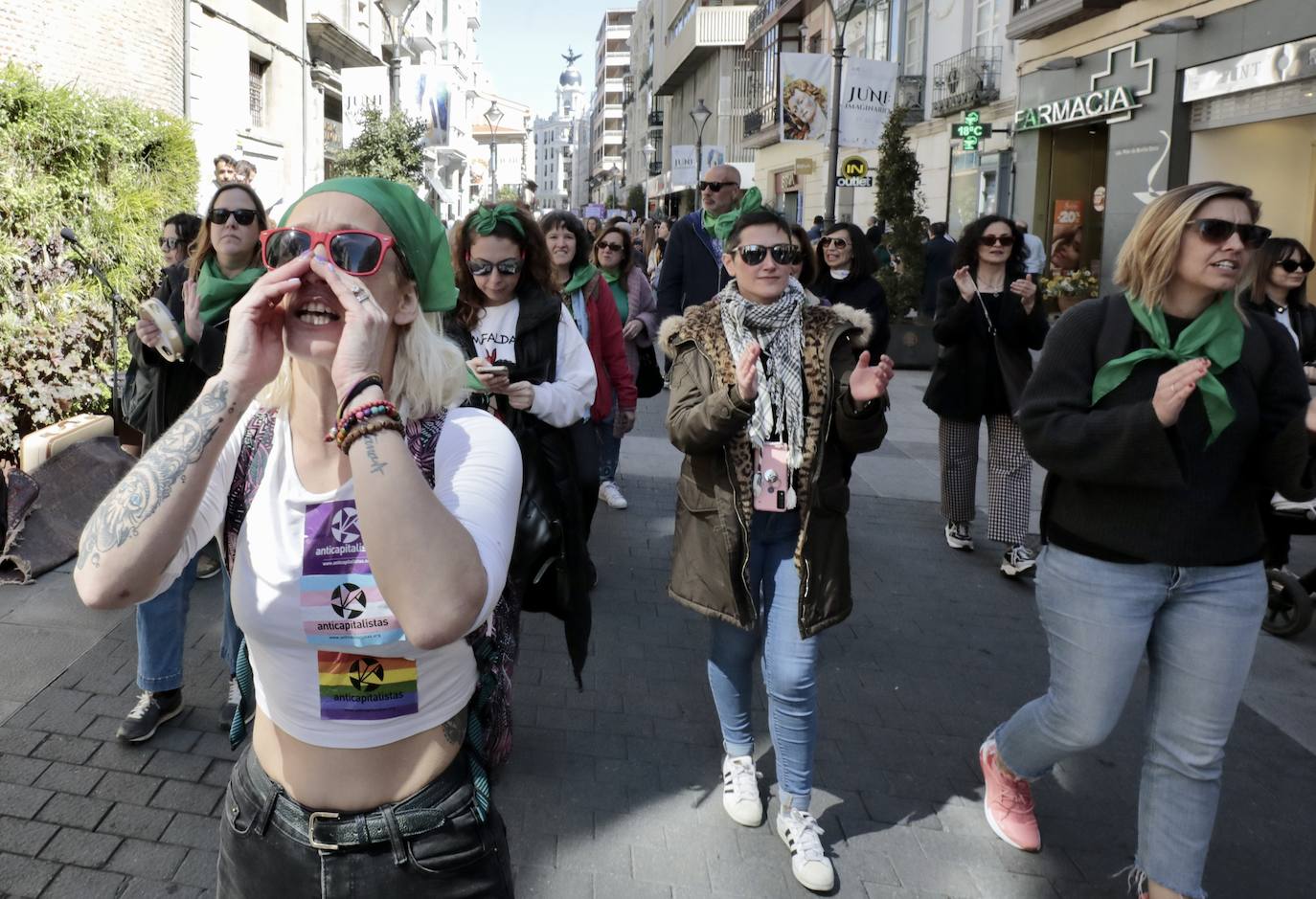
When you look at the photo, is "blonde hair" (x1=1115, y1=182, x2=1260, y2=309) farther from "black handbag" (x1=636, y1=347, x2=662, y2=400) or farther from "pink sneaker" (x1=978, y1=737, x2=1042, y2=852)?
"black handbag" (x1=636, y1=347, x2=662, y2=400)

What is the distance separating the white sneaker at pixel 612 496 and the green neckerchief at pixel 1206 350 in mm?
4952

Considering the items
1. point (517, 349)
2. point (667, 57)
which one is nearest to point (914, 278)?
point (517, 349)

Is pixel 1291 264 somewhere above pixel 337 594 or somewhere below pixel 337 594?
above

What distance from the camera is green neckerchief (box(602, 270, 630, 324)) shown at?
27.1 ft

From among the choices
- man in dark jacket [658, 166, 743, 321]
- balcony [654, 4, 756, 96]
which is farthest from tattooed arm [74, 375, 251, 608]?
balcony [654, 4, 756, 96]

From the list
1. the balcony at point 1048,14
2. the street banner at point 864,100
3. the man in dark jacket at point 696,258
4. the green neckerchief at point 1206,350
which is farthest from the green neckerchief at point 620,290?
the balcony at point 1048,14

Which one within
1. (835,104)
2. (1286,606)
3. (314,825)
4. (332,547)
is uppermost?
(835,104)

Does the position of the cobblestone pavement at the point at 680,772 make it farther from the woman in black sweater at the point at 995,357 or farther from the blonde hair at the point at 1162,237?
the blonde hair at the point at 1162,237

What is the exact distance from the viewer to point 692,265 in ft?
25.2

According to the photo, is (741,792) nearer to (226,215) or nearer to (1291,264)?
(226,215)

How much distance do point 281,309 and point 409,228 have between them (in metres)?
0.27

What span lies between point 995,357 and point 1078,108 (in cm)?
1538

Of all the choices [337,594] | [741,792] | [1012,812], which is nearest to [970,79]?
[1012,812]

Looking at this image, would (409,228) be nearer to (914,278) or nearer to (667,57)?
(914,278)
